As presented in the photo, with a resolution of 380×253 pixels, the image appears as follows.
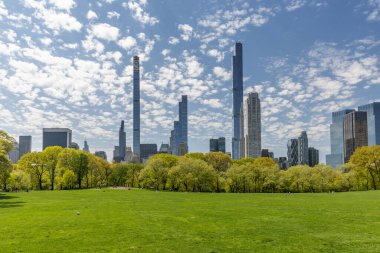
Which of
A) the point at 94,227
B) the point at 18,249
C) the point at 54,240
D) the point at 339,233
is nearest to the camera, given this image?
the point at 18,249

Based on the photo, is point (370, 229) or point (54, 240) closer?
point (54, 240)

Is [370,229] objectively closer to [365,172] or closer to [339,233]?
[339,233]

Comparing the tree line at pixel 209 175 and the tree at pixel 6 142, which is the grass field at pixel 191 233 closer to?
the tree at pixel 6 142

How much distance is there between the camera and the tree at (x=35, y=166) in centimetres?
9407

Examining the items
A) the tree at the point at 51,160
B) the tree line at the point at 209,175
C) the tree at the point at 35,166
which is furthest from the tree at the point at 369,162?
the tree at the point at 35,166

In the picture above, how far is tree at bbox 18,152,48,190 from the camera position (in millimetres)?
94075

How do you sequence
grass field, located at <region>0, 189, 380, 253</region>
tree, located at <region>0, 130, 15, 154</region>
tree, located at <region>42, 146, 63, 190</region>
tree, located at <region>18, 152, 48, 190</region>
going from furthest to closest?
tree, located at <region>42, 146, 63, 190</region>, tree, located at <region>18, 152, 48, 190</region>, tree, located at <region>0, 130, 15, 154</region>, grass field, located at <region>0, 189, 380, 253</region>

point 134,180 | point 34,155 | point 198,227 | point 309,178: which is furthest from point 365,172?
point 34,155

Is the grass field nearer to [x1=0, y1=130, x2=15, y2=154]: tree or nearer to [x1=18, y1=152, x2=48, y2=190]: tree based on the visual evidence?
[x1=0, y1=130, x2=15, y2=154]: tree

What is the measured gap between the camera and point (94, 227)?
22188 millimetres

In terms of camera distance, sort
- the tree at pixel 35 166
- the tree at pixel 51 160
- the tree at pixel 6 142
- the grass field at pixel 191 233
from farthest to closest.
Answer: the tree at pixel 51 160
the tree at pixel 35 166
the tree at pixel 6 142
the grass field at pixel 191 233

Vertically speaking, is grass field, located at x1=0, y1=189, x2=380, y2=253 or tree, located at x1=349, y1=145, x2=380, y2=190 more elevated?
tree, located at x1=349, y1=145, x2=380, y2=190

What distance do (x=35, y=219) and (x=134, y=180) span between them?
319ft

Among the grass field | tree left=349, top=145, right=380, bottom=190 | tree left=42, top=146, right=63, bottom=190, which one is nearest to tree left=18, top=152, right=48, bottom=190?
tree left=42, top=146, right=63, bottom=190
